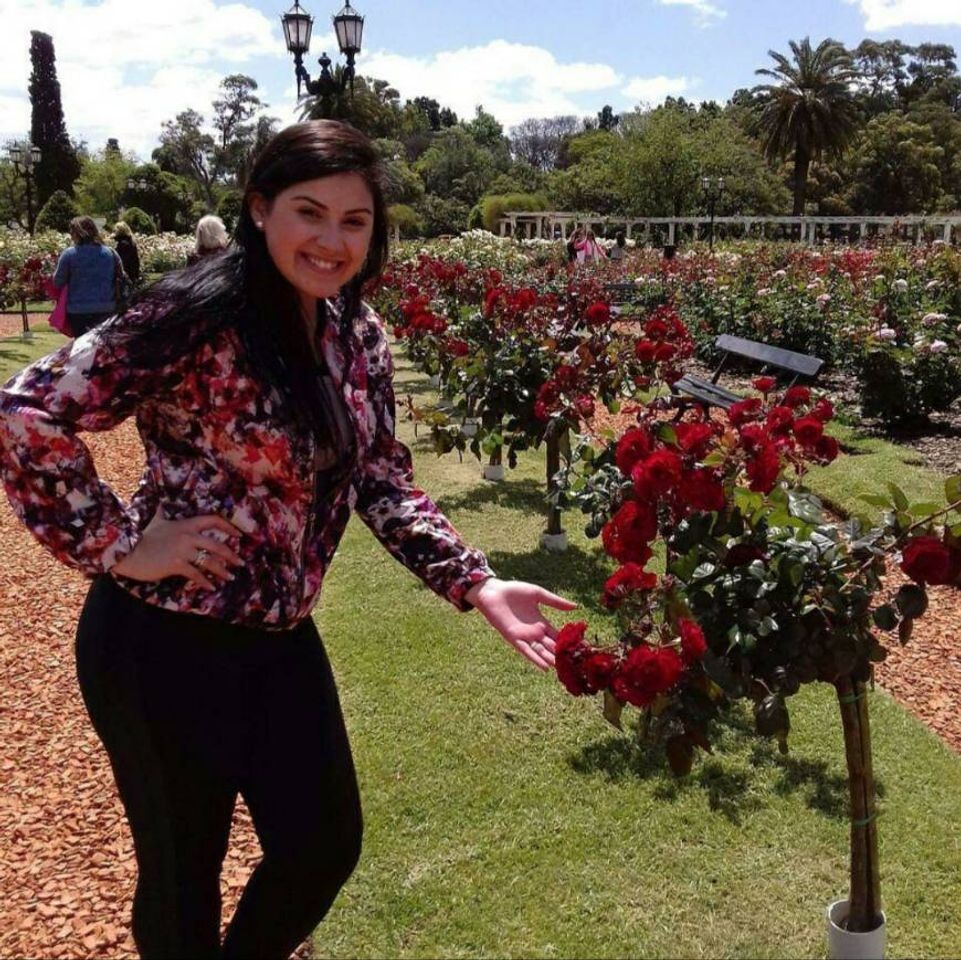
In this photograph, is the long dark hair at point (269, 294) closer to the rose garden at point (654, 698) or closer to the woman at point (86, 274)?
the rose garden at point (654, 698)

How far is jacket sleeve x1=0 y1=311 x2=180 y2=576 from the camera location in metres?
1.42

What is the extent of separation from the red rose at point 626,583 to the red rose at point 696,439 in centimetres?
29

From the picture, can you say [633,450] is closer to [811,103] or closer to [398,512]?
[398,512]

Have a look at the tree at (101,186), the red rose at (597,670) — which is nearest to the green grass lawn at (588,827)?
the red rose at (597,670)

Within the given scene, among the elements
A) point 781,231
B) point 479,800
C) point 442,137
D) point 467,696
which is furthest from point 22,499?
point 442,137

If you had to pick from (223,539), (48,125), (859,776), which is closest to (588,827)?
(859,776)

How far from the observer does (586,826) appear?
9.86 feet

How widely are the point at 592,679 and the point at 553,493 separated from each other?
3.27m

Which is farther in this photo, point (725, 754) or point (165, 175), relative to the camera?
point (165, 175)

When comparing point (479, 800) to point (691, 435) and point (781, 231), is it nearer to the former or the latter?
point (691, 435)

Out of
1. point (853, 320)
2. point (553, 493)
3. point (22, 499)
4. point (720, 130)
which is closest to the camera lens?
point (22, 499)

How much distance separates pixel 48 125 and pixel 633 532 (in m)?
60.2

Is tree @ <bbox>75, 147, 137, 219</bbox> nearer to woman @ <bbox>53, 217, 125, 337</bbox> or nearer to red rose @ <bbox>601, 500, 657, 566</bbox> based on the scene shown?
woman @ <bbox>53, 217, 125, 337</bbox>

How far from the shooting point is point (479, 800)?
316cm
